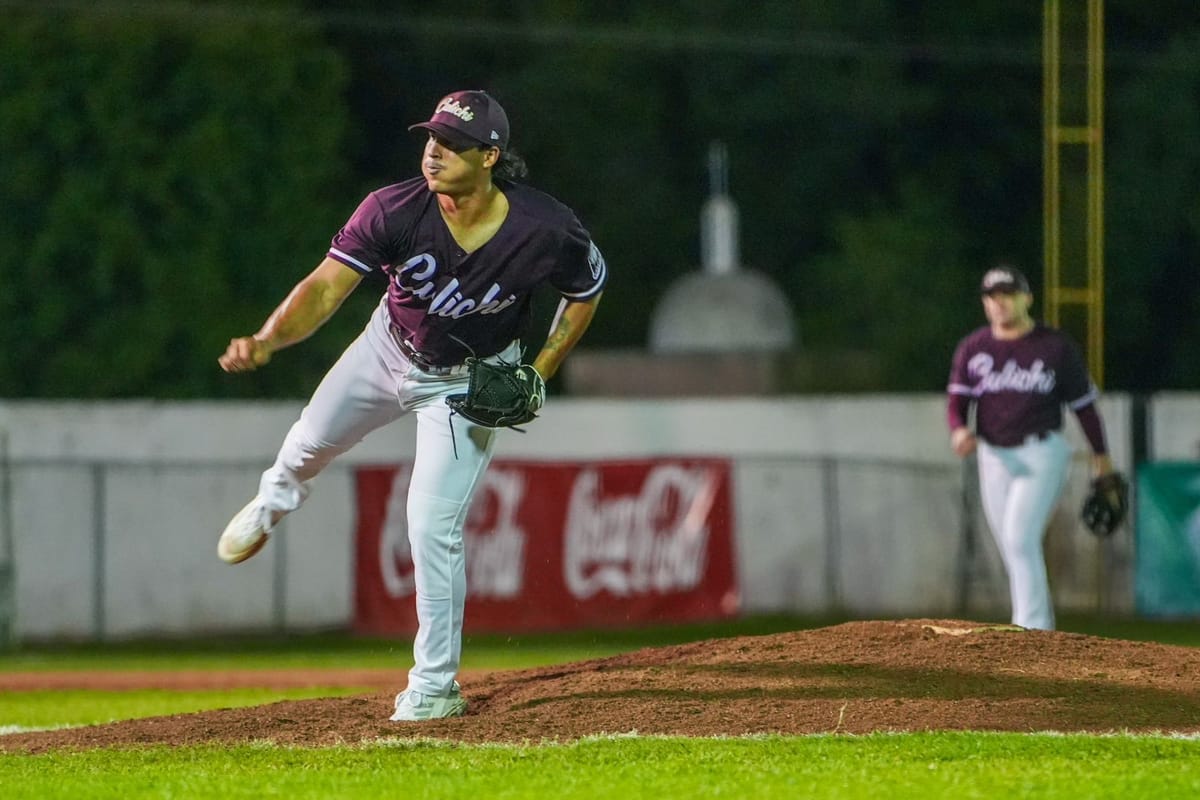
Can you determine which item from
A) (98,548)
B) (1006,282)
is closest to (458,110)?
(1006,282)

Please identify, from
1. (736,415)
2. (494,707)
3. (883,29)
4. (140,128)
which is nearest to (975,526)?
(736,415)

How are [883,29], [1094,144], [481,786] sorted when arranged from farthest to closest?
[883,29]
[1094,144]
[481,786]

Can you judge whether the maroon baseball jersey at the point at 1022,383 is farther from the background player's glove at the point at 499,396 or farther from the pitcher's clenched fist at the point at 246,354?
the pitcher's clenched fist at the point at 246,354

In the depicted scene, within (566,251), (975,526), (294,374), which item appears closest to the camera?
(566,251)

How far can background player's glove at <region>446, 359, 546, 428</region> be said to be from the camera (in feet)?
23.7

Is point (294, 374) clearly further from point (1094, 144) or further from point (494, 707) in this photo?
point (494, 707)

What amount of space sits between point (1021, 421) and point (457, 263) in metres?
4.13

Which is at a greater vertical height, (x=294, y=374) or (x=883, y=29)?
(x=883, y=29)

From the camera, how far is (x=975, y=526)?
19219 millimetres

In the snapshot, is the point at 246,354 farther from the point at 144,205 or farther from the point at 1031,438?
the point at 144,205

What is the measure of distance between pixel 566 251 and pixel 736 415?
12.9 meters

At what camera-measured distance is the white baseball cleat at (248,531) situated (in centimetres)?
787

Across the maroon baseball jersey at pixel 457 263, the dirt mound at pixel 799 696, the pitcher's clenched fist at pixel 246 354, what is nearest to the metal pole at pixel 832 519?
the dirt mound at pixel 799 696

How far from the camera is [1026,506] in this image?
10.2 meters
